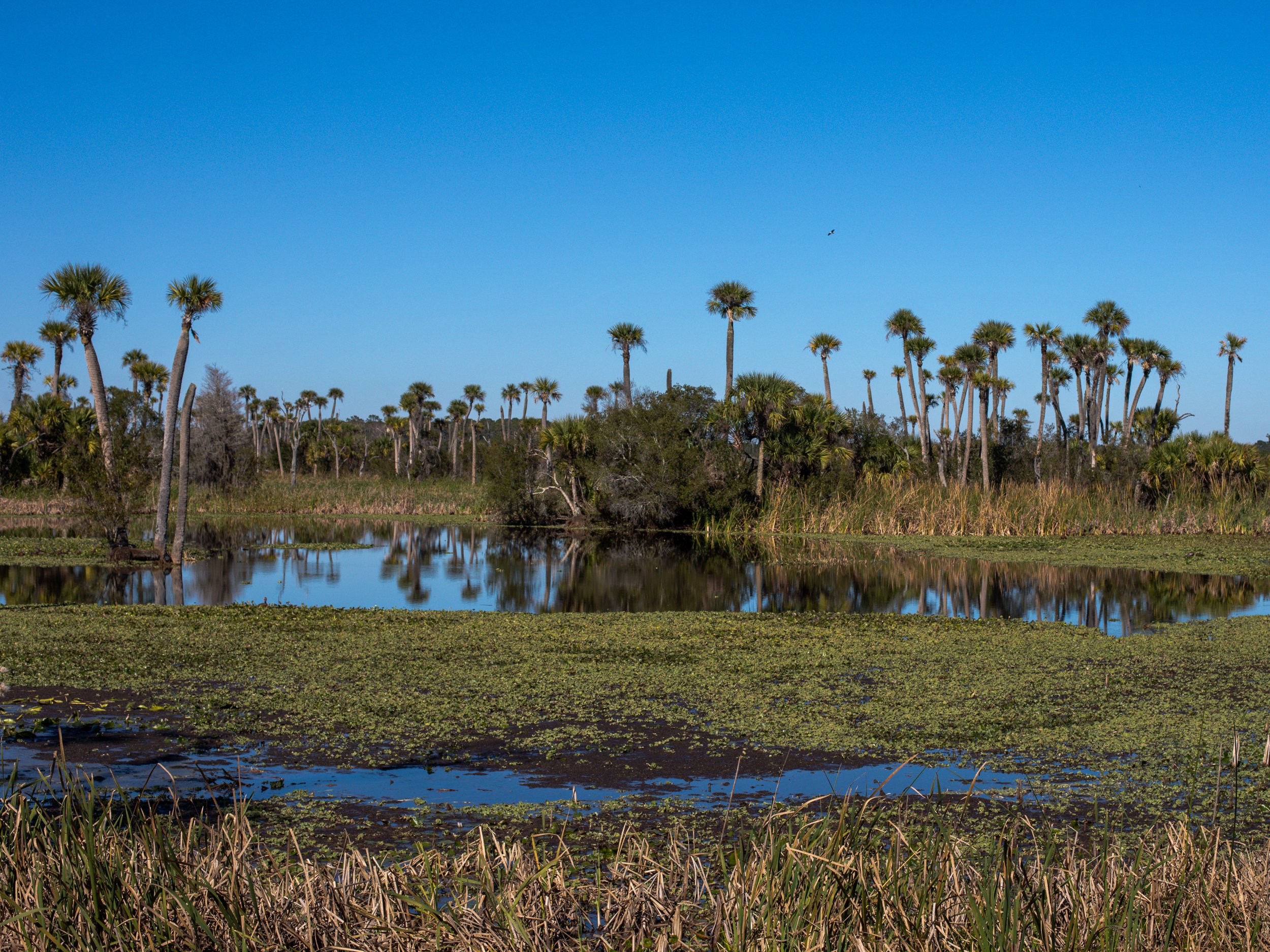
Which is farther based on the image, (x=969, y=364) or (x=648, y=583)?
(x=969, y=364)

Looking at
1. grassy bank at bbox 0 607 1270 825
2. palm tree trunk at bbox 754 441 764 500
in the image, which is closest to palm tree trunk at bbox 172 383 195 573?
grassy bank at bbox 0 607 1270 825

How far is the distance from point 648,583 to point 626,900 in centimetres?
1734

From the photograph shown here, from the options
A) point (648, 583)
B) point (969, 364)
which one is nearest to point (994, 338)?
point (969, 364)

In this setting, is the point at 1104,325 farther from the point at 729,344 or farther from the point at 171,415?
the point at 171,415

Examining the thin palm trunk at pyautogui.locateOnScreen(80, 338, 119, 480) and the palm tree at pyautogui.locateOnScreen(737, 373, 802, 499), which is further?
the palm tree at pyautogui.locateOnScreen(737, 373, 802, 499)

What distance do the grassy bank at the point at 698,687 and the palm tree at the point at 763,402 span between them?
2357 centimetres

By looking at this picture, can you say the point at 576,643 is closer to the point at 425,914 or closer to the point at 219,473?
the point at 425,914

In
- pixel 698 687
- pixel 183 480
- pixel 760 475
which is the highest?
pixel 760 475

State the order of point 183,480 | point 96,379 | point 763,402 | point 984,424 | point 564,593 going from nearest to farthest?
point 564,593 < point 183,480 < point 96,379 < point 763,402 < point 984,424

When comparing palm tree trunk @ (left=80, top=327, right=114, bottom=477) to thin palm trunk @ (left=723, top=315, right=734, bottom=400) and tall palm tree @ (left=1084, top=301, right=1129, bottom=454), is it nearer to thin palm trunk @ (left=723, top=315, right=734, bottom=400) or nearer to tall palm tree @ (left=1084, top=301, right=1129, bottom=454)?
thin palm trunk @ (left=723, top=315, right=734, bottom=400)

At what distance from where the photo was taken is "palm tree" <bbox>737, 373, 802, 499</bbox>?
122 feet

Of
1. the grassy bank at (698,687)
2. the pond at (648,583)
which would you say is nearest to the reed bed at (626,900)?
the grassy bank at (698,687)

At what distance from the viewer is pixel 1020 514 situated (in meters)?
31.4

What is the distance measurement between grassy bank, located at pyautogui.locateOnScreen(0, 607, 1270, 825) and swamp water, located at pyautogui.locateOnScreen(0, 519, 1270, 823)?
49 centimetres
